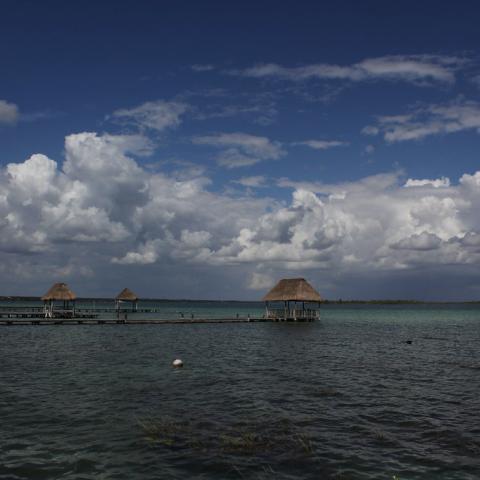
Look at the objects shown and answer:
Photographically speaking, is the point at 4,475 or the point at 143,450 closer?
the point at 4,475

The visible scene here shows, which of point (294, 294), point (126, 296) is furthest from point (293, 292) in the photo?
point (126, 296)

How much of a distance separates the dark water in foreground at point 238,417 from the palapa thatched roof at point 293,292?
32.7 meters

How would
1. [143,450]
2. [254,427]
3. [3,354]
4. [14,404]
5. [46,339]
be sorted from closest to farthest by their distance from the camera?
[143,450] → [254,427] → [14,404] → [3,354] → [46,339]

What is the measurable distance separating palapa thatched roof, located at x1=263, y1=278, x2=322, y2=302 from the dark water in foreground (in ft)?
107

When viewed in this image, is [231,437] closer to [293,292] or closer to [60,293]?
[293,292]

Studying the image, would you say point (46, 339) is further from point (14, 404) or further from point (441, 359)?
point (441, 359)

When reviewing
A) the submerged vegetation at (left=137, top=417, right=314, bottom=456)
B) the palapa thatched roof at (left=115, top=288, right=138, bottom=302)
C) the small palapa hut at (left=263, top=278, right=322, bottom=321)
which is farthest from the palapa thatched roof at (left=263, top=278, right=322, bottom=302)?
the submerged vegetation at (left=137, top=417, right=314, bottom=456)

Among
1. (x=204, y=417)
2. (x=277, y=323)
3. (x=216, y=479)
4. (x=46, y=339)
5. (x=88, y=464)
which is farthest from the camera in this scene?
(x=277, y=323)

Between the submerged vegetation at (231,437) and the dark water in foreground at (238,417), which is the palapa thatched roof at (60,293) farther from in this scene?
the submerged vegetation at (231,437)

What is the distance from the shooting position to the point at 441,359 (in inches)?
1342

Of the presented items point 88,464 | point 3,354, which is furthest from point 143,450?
point 3,354

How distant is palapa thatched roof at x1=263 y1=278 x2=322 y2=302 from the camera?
67.1 metres

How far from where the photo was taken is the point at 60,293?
73.7m

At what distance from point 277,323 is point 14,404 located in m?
54.1
